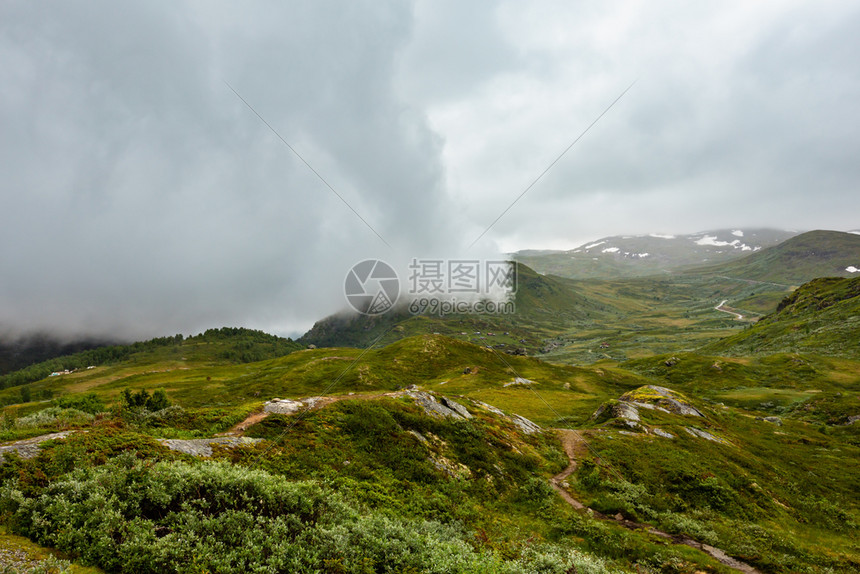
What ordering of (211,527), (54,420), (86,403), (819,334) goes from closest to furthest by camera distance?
(211,527) → (54,420) → (86,403) → (819,334)

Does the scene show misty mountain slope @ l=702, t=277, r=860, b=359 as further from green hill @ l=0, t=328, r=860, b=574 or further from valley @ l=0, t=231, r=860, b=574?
green hill @ l=0, t=328, r=860, b=574

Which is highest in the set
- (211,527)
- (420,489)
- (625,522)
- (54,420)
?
(54,420)

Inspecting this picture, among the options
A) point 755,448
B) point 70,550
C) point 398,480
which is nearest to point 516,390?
point 755,448

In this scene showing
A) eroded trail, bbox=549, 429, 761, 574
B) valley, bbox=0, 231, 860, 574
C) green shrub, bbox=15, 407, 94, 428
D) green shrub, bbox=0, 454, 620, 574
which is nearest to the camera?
green shrub, bbox=0, 454, 620, 574

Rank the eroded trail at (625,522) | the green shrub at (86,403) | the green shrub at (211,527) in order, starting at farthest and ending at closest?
the green shrub at (86,403) → the eroded trail at (625,522) → the green shrub at (211,527)

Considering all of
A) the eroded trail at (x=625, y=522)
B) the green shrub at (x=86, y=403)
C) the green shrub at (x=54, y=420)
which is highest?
the green shrub at (x=54, y=420)

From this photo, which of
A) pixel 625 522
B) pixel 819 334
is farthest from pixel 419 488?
pixel 819 334

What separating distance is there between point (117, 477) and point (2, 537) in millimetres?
2667

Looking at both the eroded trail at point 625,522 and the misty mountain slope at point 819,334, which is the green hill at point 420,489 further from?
the misty mountain slope at point 819,334

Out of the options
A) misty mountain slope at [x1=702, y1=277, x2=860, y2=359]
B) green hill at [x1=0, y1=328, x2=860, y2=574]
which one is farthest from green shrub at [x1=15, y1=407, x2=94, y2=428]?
misty mountain slope at [x1=702, y1=277, x2=860, y2=359]

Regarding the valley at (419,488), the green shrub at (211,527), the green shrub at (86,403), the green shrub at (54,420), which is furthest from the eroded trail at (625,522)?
the green shrub at (86,403)

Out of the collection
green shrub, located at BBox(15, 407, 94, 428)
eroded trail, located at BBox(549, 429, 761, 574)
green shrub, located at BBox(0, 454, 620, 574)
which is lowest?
eroded trail, located at BBox(549, 429, 761, 574)

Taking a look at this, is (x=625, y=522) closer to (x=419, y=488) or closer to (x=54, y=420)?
(x=419, y=488)

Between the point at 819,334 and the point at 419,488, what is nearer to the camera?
the point at 419,488
